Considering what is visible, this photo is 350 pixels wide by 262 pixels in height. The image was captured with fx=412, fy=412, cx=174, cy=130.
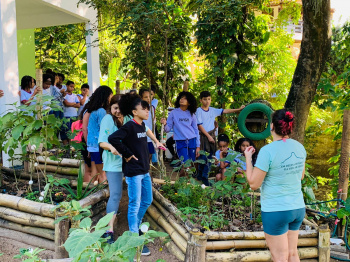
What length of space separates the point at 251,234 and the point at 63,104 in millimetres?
5368

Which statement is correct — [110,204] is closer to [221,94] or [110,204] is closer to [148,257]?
[148,257]

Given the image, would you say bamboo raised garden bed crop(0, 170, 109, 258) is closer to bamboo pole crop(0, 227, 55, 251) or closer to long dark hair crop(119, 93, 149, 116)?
bamboo pole crop(0, 227, 55, 251)

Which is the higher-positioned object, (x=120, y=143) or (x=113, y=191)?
(x=120, y=143)

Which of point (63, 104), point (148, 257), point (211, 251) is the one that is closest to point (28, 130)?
point (148, 257)

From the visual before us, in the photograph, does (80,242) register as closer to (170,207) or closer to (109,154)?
(109,154)

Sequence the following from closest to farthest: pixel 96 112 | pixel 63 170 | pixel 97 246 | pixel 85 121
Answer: pixel 97 246 → pixel 96 112 → pixel 85 121 → pixel 63 170

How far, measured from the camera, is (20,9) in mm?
9180

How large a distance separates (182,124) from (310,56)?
208 centimetres

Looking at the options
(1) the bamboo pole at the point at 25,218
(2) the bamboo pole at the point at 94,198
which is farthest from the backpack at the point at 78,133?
(1) the bamboo pole at the point at 25,218

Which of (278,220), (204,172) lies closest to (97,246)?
(278,220)

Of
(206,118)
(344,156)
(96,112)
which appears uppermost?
(96,112)

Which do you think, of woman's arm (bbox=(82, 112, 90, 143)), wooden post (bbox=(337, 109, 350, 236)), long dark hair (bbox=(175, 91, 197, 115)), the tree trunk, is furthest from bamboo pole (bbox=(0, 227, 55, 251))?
wooden post (bbox=(337, 109, 350, 236))

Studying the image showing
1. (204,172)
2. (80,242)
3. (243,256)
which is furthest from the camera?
(204,172)

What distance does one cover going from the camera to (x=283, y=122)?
3.17m
